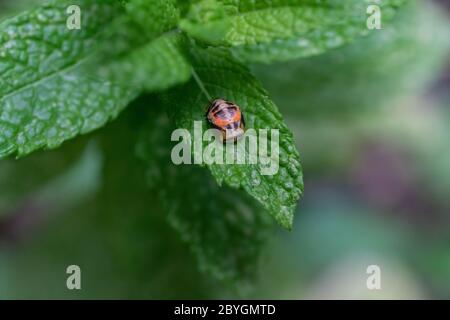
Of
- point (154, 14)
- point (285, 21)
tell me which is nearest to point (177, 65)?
point (154, 14)

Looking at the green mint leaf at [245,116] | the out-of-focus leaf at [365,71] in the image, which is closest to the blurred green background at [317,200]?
the out-of-focus leaf at [365,71]

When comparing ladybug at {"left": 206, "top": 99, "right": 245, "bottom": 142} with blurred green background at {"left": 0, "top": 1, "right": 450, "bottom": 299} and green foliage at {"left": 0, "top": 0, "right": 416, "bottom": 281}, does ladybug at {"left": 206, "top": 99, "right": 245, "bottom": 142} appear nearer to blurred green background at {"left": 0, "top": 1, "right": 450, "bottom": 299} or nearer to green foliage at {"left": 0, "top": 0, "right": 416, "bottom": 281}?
green foliage at {"left": 0, "top": 0, "right": 416, "bottom": 281}

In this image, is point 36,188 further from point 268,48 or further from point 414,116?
point 414,116

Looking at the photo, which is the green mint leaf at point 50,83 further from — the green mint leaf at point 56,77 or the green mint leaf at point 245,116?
the green mint leaf at point 245,116

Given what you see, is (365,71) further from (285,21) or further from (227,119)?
(227,119)

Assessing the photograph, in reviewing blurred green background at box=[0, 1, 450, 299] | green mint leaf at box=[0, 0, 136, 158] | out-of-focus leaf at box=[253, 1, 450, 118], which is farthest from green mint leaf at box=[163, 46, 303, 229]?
out-of-focus leaf at box=[253, 1, 450, 118]
